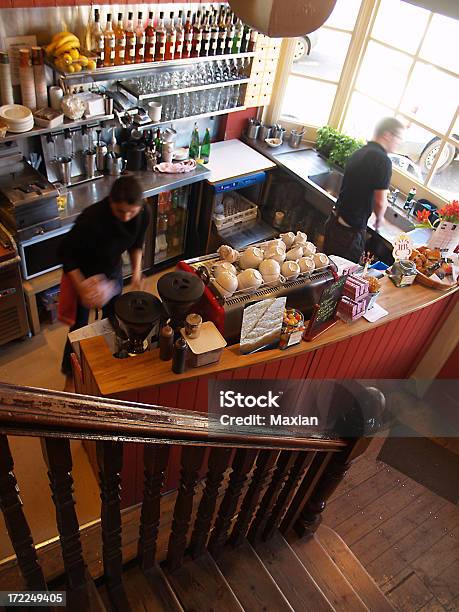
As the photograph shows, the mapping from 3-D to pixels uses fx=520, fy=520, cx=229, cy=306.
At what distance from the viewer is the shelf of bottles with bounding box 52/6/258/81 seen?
11.7 feet

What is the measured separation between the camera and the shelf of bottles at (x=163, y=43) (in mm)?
3574

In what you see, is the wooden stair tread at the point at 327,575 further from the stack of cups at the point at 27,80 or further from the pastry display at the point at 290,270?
the stack of cups at the point at 27,80

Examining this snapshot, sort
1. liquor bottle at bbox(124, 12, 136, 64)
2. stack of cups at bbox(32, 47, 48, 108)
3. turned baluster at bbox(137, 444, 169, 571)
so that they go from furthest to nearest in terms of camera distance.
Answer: liquor bottle at bbox(124, 12, 136, 64) < stack of cups at bbox(32, 47, 48, 108) < turned baluster at bbox(137, 444, 169, 571)

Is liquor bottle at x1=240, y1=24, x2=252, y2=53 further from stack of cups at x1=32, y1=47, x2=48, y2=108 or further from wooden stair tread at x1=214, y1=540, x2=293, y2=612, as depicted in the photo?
wooden stair tread at x1=214, y1=540, x2=293, y2=612

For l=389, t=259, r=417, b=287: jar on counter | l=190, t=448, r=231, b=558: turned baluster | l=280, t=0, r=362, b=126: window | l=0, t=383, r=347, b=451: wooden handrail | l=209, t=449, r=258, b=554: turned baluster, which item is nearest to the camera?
l=0, t=383, r=347, b=451: wooden handrail

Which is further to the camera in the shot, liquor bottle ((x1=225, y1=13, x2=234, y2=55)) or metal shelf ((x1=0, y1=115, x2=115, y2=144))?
liquor bottle ((x1=225, y1=13, x2=234, y2=55))

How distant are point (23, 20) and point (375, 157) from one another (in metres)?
2.40

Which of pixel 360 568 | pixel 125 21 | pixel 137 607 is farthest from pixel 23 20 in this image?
pixel 360 568

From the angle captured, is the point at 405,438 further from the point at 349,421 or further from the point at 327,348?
the point at 349,421

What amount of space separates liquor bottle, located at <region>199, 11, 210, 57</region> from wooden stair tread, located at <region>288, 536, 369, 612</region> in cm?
360

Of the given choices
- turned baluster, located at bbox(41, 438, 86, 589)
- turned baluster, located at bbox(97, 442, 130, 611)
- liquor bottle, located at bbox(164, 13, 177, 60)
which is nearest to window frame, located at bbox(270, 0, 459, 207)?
liquor bottle, located at bbox(164, 13, 177, 60)

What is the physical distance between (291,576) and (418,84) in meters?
3.83

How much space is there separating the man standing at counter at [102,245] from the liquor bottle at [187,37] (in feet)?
6.05

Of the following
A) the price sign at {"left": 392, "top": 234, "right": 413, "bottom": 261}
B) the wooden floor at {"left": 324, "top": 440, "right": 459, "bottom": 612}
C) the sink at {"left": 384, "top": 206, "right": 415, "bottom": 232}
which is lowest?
the wooden floor at {"left": 324, "top": 440, "right": 459, "bottom": 612}
